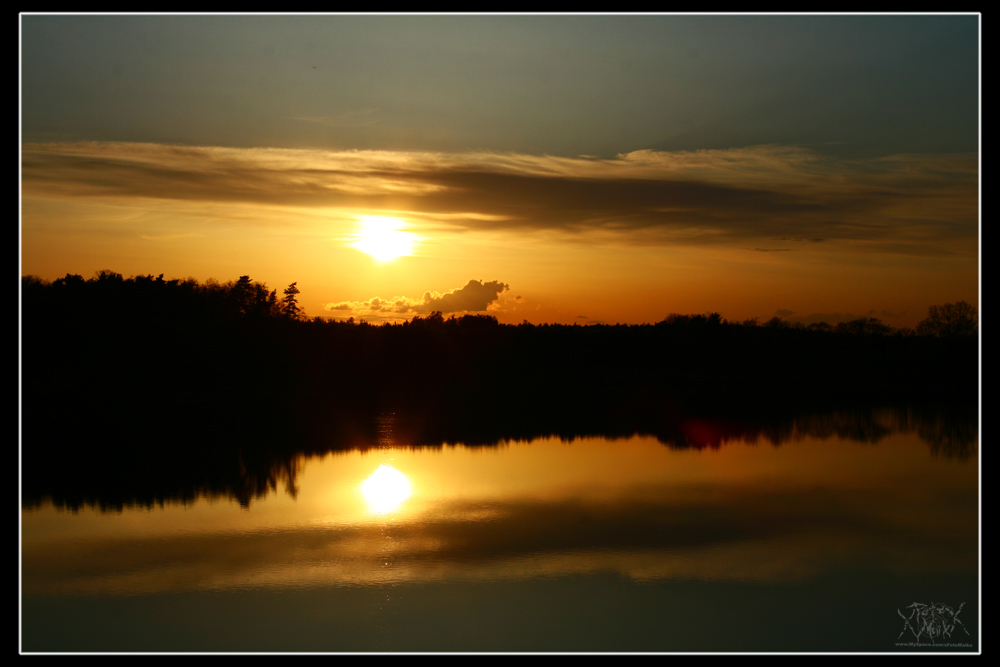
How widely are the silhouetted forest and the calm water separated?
313cm

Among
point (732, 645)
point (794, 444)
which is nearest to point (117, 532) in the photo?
point (732, 645)

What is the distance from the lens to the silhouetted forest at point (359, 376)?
22078 millimetres

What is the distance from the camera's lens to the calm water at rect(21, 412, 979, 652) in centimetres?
822

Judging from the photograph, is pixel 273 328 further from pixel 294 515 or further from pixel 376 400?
pixel 294 515

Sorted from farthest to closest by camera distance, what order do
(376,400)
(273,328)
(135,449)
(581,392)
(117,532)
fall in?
(273,328) < (581,392) < (376,400) < (135,449) < (117,532)

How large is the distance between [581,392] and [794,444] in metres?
21.1

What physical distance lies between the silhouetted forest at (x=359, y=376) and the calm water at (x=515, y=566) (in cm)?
313

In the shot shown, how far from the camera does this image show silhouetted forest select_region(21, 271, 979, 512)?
22078 millimetres

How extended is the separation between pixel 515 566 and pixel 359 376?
128ft

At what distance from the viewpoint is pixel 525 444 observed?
20.9m

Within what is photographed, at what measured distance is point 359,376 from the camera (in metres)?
48.0

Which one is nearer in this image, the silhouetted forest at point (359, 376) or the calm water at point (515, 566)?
the calm water at point (515, 566)

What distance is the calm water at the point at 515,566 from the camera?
8.22 metres

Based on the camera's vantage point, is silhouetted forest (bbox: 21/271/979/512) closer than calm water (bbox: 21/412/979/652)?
No
